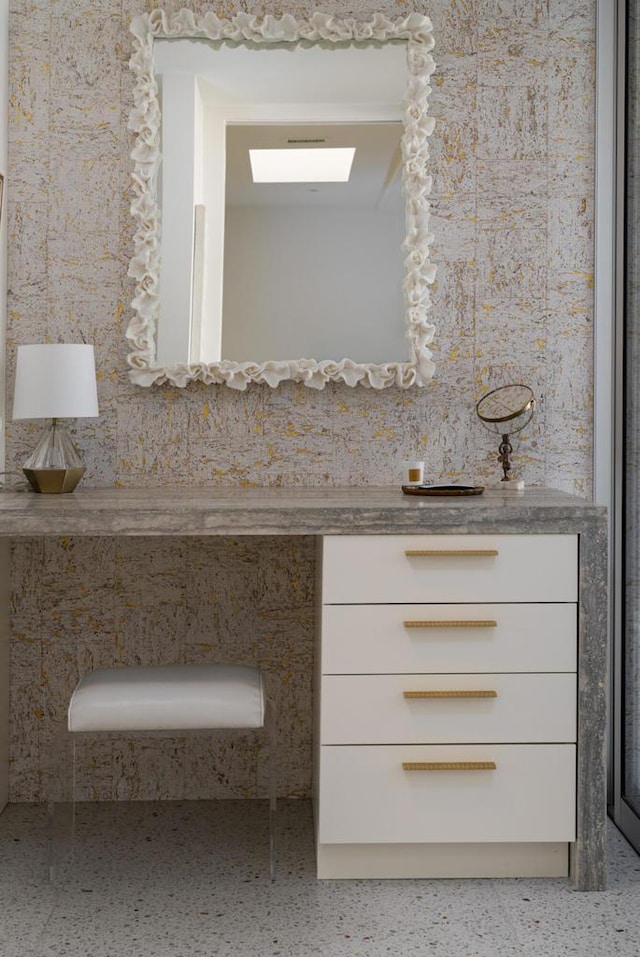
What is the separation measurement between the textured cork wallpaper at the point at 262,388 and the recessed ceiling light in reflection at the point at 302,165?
263 millimetres

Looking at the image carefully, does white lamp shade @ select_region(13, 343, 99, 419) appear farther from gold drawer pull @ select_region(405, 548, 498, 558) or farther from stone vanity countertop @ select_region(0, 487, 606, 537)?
gold drawer pull @ select_region(405, 548, 498, 558)

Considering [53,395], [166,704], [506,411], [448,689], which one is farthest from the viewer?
[506,411]

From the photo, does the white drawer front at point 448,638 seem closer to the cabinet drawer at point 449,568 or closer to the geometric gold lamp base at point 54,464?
the cabinet drawer at point 449,568

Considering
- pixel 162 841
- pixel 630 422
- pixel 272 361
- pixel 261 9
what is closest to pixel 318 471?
pixel 272 361

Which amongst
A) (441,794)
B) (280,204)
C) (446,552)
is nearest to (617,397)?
(446,552)

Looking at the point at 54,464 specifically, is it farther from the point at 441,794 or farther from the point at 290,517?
the point at 441,794

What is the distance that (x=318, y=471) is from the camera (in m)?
2.79

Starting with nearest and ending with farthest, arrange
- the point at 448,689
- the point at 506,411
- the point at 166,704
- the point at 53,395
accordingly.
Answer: the point at 166,704, the point at 448,689, the point at 53,395, the point at 506,411

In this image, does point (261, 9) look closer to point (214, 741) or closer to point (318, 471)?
point (318, 471)

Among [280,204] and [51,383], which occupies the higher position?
[280,204]

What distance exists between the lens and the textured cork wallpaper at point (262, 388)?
107 inches

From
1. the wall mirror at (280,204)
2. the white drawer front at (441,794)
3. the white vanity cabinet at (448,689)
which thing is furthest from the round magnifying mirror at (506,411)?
the white drawer front at (441,794)

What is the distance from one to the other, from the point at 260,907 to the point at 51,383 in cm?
135

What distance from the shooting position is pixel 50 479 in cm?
253
